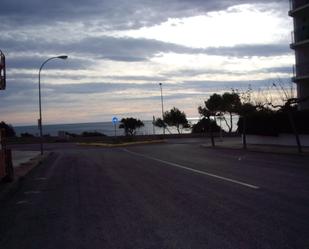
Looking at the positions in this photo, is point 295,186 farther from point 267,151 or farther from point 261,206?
point 267,151

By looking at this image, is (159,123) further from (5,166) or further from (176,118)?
(5,166)

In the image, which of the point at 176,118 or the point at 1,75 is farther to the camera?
the point at 176,118

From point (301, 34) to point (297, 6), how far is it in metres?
A: 2.74

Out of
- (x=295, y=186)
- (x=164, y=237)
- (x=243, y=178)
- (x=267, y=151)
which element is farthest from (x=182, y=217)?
(x=267, y=151)

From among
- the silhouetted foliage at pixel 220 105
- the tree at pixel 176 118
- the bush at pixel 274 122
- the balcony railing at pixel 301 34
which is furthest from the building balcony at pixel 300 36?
the tree at pixel 176 118

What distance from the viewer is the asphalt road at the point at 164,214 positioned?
801 cm

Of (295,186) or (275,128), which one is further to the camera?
(275,128)

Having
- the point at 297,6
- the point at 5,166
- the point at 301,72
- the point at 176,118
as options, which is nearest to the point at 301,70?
the point at 301,72

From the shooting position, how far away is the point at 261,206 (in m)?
10.7

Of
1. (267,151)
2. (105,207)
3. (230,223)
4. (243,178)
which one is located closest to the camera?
(230,223)

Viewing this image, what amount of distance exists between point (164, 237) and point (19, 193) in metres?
8.44

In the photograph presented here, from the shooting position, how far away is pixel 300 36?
1823 inches

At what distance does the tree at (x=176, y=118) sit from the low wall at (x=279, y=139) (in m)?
50.1

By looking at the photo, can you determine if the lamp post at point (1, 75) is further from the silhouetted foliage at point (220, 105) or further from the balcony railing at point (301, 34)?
the silhouetted foliage at point (220, 105)
